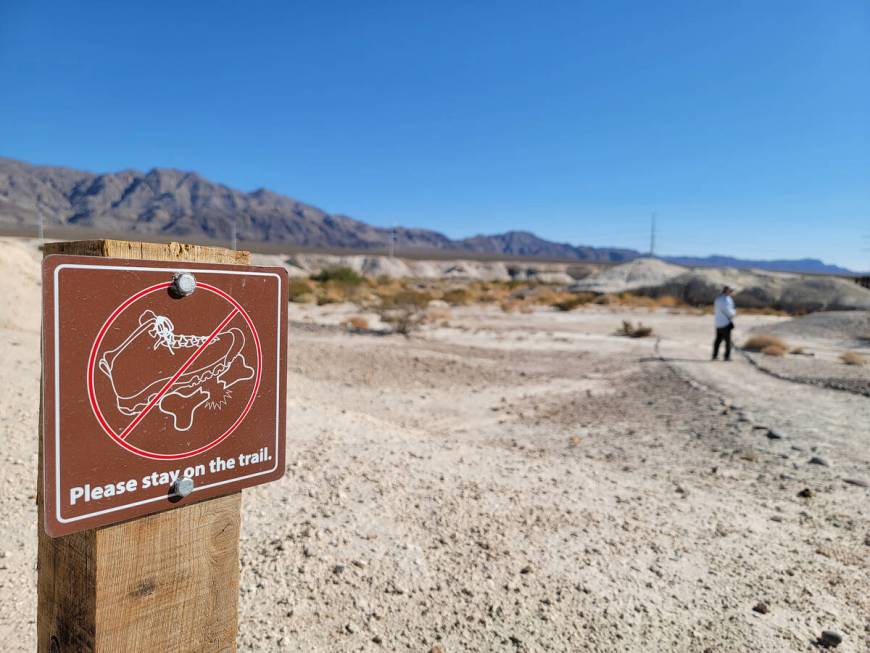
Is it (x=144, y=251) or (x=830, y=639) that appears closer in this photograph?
(x=144, y=251)

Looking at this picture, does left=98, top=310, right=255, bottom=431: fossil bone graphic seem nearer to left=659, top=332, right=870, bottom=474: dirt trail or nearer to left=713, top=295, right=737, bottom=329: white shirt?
left=659, top=332, right=870, bottom=474: dirt trail

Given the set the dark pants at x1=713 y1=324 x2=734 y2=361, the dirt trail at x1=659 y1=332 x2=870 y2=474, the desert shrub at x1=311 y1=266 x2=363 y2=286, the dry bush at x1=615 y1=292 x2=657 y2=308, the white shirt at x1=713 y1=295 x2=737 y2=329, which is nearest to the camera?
the dirt trail at x1=659 y1=332 x2=870 y2=474

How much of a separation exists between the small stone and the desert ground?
17 millimetres

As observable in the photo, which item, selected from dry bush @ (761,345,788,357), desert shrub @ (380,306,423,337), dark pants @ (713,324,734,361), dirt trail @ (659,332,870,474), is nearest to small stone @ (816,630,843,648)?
dirt trail @ (659,332,870,474)

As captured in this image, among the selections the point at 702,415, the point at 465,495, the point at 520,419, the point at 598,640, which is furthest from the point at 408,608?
the point at 702,415

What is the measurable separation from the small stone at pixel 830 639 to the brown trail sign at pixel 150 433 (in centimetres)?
293

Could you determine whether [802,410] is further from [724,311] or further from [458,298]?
[458,298]

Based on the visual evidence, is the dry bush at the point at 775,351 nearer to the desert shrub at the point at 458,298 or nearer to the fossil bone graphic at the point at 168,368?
the fossil bone graphic at the point at 168,368

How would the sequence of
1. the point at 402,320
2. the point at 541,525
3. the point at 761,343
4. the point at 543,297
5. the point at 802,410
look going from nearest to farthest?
the point at 541,525 → the point at 802,410 → the point at 761,343 → the point at 402,320 → the point at 543,297

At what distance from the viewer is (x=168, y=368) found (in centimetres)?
167

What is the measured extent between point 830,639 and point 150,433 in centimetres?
341

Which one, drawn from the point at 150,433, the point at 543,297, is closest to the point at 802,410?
the point at 150,433

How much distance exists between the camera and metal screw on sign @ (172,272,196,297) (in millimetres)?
1665

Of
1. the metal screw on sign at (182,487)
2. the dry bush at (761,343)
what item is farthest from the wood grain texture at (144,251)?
the dry bush at (761,343)
